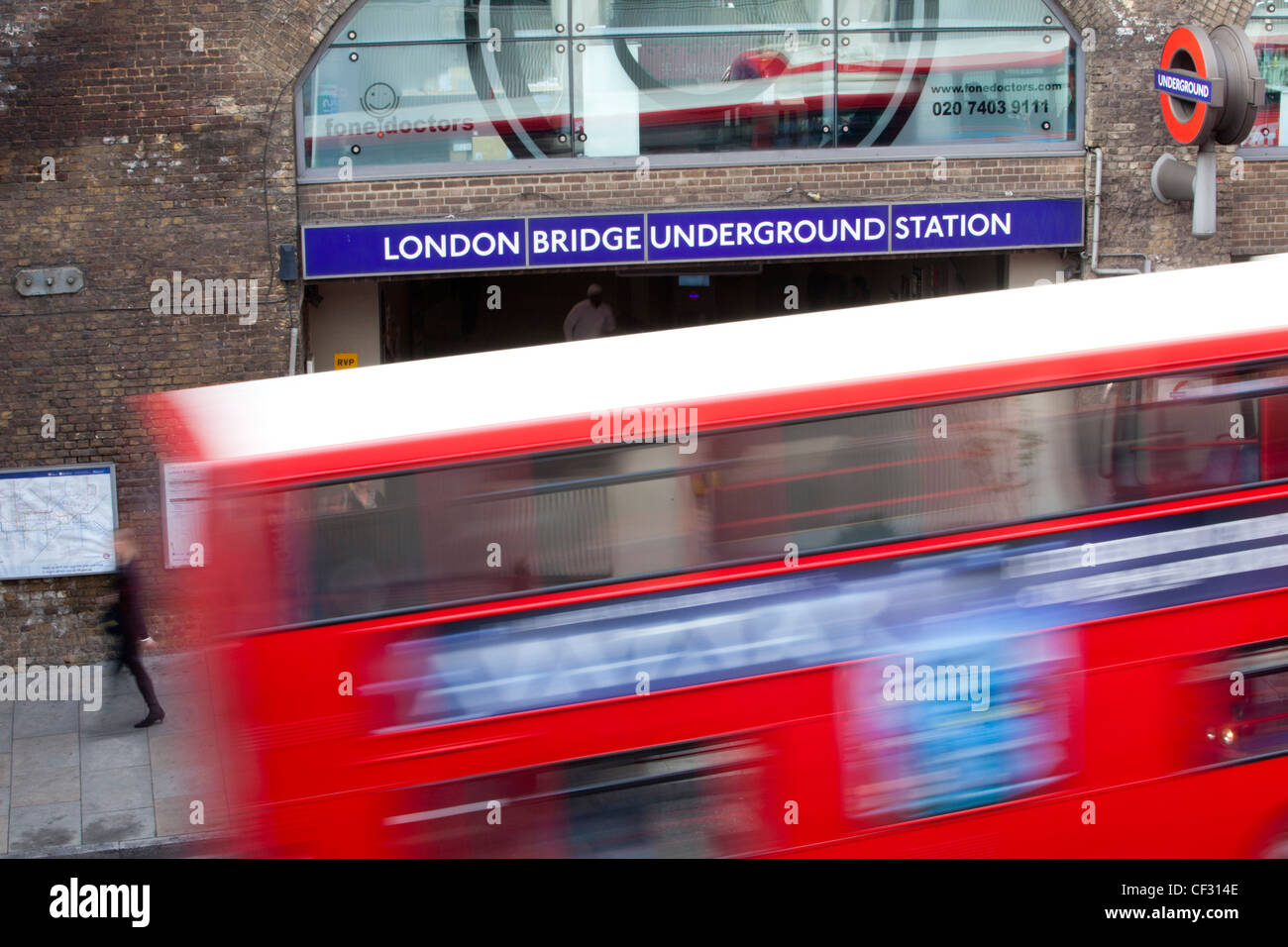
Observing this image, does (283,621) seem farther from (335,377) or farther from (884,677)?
(884,677)

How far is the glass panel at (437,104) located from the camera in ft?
34.3

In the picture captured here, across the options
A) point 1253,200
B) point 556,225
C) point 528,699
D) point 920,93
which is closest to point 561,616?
point 528,699

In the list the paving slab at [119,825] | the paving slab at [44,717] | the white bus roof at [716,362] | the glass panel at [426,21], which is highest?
the glass panel at [426,21]

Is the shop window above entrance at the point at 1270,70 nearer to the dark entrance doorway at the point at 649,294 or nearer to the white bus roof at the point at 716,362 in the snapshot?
the dark entrance doorway at the point at 649,294

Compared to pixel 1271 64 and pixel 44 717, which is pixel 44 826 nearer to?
pixel 44 717

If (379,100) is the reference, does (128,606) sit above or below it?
below

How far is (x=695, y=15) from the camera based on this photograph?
10648 millimetres

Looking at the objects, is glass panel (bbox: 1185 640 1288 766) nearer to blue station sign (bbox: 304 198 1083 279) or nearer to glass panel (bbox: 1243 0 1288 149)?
blue station sign (bbox: 304 198 1083 279)

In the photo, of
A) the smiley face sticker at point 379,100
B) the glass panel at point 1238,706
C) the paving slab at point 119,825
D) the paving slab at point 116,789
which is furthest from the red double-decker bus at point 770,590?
the smiley face sticker at point 379,100

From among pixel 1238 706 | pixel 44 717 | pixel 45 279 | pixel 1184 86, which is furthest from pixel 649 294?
pixel 1238 706

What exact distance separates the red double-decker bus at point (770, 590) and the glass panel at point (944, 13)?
6.79 metres

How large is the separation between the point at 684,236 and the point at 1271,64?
5929mm

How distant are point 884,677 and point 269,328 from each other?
24.9 ft

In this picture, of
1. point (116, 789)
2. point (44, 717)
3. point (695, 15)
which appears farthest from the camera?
point (695, 15)
